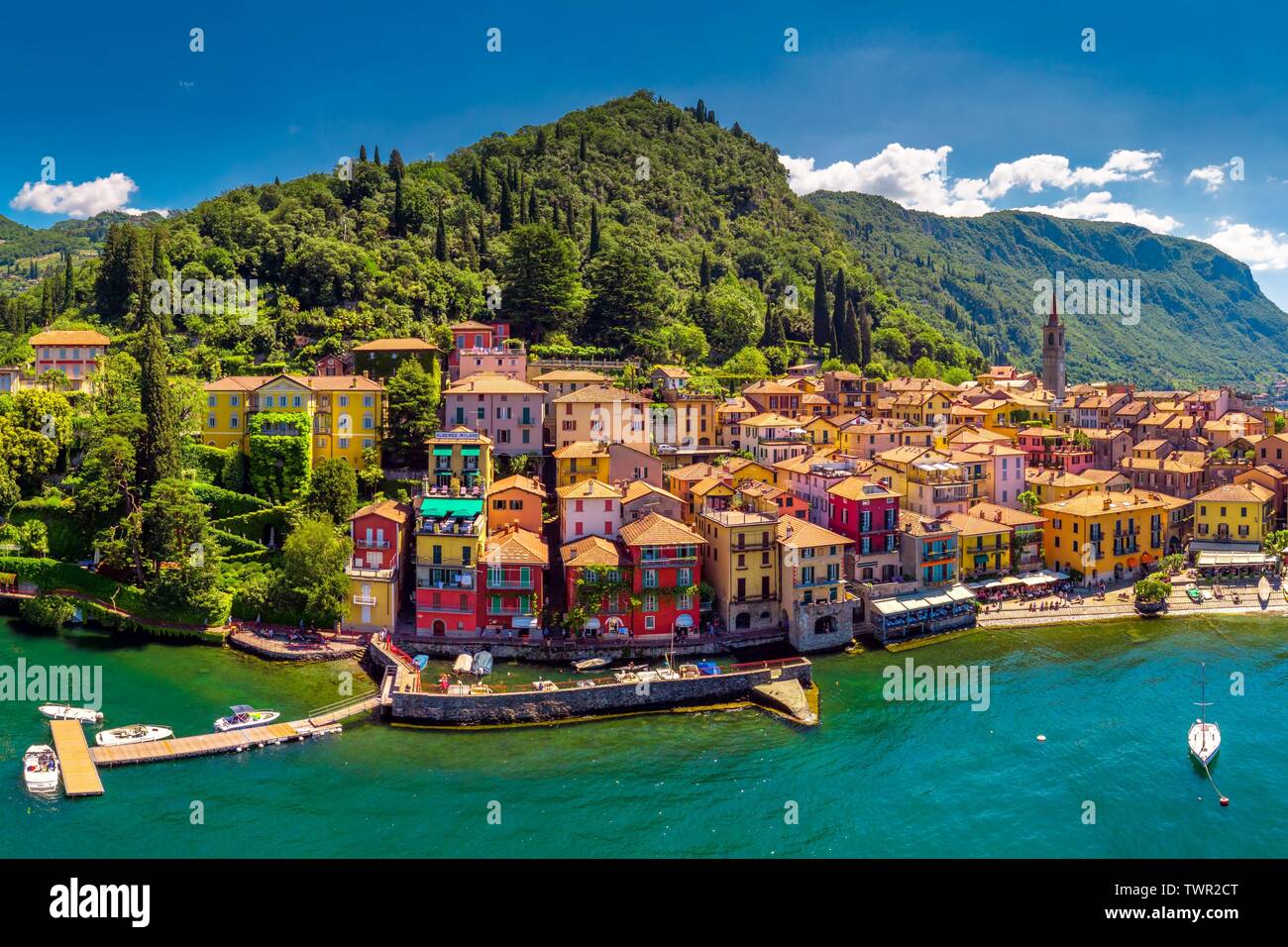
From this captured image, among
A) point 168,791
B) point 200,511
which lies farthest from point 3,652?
point 168,791

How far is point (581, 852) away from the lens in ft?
92.0

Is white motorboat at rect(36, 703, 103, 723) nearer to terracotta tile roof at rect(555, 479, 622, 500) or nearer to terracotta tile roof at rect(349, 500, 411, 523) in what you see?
terracotta tile roof at rect(349, 500, 411, 523)

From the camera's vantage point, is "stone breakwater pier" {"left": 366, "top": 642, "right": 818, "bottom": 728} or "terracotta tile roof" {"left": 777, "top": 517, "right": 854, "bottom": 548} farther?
"terracotta tile roof" {"left": 777, "top": 517, "right": 854, "bottom": 548}

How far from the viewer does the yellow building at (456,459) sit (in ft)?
173

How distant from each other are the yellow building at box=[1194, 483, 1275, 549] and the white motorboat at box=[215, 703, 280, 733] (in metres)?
62.4

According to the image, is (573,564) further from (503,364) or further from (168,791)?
(503,364)

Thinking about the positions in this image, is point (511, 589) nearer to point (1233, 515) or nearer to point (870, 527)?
point (870, 527)

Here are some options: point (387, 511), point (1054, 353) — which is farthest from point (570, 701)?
point (1054, 353)

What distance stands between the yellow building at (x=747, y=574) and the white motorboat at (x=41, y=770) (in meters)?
29.9

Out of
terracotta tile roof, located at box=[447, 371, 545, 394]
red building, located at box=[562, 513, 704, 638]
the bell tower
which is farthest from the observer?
the bell tower

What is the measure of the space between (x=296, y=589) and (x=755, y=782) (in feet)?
84.8

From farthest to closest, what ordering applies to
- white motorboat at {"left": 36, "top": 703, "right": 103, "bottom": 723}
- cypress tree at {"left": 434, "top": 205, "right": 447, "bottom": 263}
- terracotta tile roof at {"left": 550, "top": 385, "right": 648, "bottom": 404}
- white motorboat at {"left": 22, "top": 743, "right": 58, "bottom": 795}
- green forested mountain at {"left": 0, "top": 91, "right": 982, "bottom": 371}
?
cypress tree at {"left": 434, "top": 205, "right": 447, "bottom": 263} → green forested mountain at {"left": 0, "top": 91, "right": 982, "bottom": 371} → terracotta tile roof at {"left": 550, "top": 385, "right": 648, "bottom": 404} → white motorboat at {"left": 36, "top": 703, "right": 103, "bottom": 723} → white motorboat at {"left": 22, "top": 743, "right": 58, "bottom": 795}

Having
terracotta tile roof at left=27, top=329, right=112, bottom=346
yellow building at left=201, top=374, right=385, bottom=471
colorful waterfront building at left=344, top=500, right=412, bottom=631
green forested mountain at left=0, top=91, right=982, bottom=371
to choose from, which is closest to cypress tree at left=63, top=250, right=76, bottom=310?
green forested mountain at left=0, top=91, right=982, bottom=371

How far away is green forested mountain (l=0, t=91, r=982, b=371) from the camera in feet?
258
